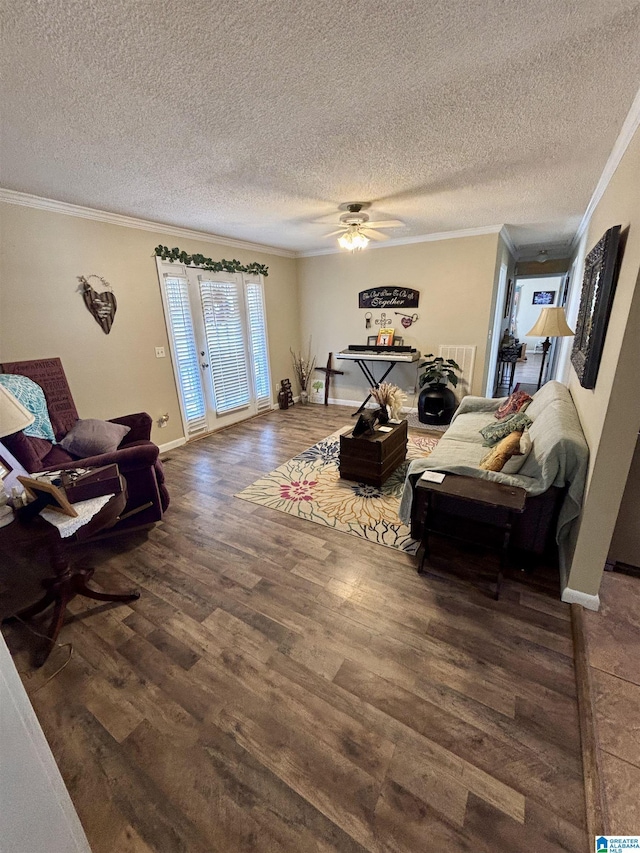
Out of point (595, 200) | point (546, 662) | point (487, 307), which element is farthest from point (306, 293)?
point (546, 662)

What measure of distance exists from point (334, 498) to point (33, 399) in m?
2.52

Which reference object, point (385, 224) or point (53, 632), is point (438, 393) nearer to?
point (385, 224)

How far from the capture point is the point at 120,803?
1.15 m

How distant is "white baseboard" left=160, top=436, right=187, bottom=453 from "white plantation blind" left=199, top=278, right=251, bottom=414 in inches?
26.8

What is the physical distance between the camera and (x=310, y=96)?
5.07 ft

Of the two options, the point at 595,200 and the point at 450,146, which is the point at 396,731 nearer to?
the point at 450,146

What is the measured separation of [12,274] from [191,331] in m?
1.74

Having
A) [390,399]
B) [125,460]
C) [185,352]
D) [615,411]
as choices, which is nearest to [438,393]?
[390,399]

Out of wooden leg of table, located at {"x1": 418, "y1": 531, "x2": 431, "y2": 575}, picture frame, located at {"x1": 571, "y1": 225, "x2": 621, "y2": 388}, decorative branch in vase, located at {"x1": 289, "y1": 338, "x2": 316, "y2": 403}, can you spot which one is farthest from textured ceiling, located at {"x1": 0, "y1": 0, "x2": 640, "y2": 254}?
decorative branch in vase, located at {"x1": 289, "y1": 338, "x2": 316, "y2": 403}

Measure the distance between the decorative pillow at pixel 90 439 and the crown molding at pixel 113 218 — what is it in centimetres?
180

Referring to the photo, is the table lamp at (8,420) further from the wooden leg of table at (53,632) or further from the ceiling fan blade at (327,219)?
the ceiling fan blade at (327,219)

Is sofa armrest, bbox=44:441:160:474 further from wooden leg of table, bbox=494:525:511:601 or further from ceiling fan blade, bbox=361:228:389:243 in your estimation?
ceiling fan blade, bbox=361:228:389:243

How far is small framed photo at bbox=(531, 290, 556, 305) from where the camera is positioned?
10.4 m

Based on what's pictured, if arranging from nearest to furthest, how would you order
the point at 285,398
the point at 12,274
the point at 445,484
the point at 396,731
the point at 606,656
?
1. the point at 396,731
2. the point at 606,656
3. the point at 445,484
4. the point at 12,274
5. the point at 285,398
